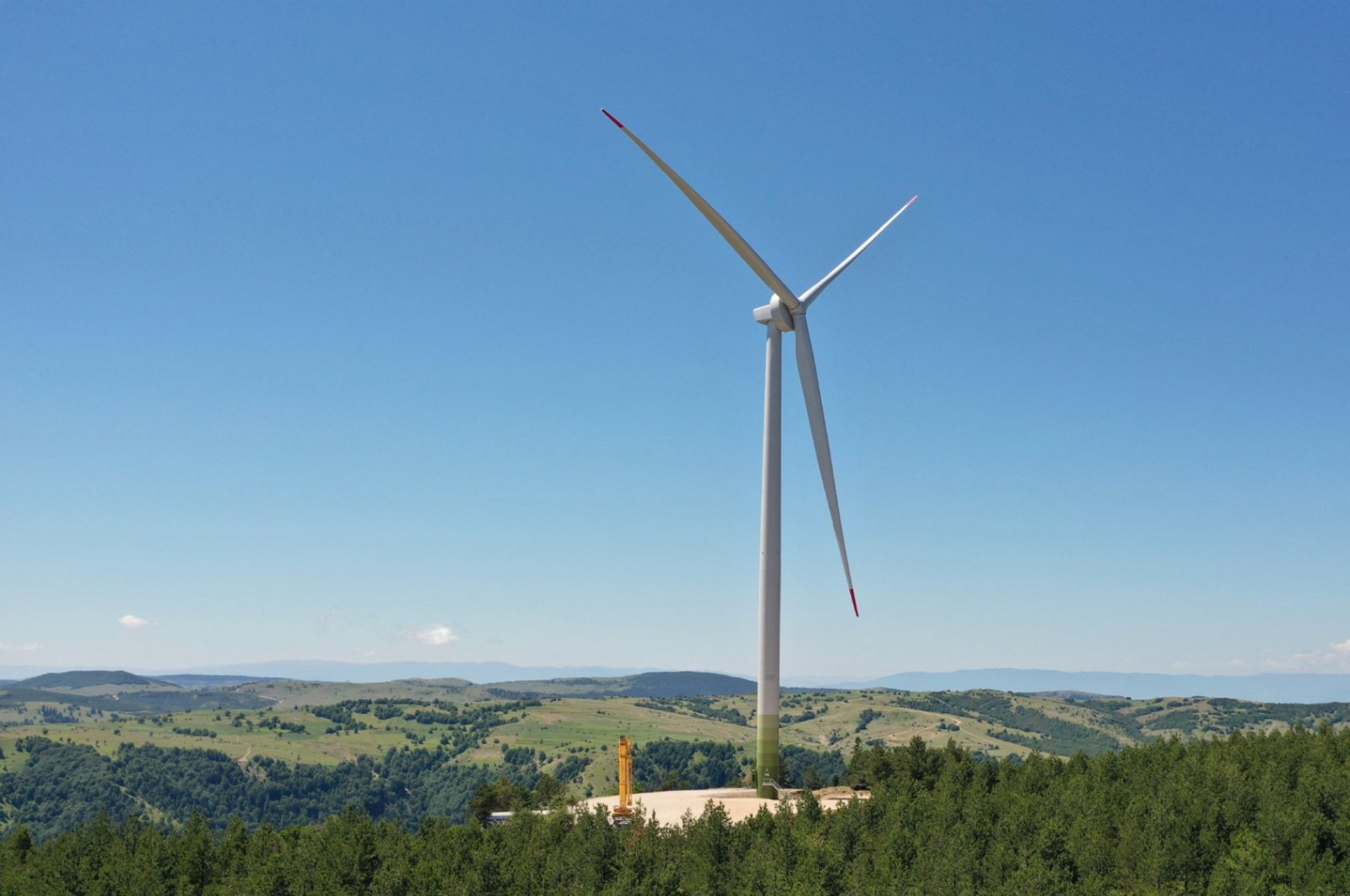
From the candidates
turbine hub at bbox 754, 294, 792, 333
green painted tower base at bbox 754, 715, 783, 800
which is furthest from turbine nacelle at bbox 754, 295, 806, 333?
green painted tower base at bbox 754, 715, 783, 800

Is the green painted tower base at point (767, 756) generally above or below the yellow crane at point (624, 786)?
above

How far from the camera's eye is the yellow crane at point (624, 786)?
122625 mm

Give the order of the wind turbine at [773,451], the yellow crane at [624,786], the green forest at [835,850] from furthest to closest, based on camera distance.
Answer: the yellow crane at [624,786], the wind turbine at [773,451], the green forest at [835,850]

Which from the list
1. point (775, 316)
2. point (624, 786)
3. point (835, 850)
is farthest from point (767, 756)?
point (775, 316)

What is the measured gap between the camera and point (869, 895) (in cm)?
8031

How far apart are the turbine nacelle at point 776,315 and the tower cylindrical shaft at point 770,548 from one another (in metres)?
0.73

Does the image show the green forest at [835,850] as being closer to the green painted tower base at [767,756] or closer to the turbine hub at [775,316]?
the green painted tower base at [767,756]

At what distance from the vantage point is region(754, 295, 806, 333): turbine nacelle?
359ft

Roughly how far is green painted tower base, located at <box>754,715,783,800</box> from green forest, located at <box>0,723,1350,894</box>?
3839 mm

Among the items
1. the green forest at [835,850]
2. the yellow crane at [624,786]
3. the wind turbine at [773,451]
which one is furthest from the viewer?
the yellow crane at [624,786]

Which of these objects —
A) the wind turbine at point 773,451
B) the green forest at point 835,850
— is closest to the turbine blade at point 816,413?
the wind turbine at point 773,451

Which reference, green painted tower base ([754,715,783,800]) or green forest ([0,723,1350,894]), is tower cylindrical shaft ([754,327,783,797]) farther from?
green forest ([0,723,1350,894])

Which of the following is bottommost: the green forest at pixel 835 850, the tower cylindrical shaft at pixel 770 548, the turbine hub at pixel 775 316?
the green forest at pixel 835 850

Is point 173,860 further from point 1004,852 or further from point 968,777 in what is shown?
point 968,777
